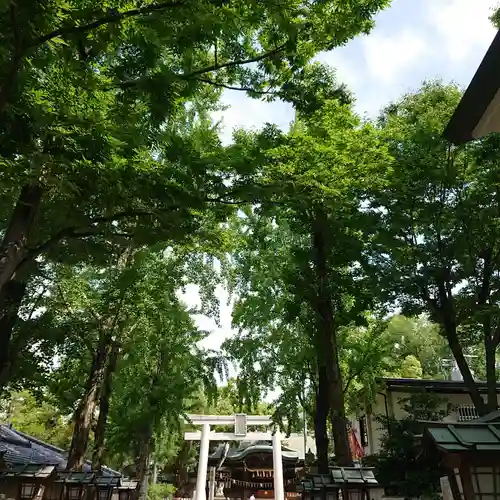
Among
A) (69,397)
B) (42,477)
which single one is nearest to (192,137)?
(42,477)

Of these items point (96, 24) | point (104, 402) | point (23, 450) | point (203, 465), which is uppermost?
point (96, 24)

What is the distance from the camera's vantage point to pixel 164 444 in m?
23.7

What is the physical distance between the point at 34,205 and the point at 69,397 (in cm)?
1141

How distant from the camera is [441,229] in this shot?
460 inches

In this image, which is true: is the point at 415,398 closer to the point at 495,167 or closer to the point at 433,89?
the point at 495,167

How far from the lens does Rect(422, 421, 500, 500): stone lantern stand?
4773mm

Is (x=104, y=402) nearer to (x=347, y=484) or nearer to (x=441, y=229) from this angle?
(x=347, y=484)

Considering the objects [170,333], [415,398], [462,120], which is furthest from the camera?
[170,333]

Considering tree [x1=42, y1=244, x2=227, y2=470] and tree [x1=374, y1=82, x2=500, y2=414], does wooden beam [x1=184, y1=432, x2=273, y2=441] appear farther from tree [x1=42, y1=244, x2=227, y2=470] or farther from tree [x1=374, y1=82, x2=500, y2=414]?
tree [x1=374, y1=82, x2=500, y2=414]

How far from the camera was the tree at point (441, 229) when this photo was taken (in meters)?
11.2

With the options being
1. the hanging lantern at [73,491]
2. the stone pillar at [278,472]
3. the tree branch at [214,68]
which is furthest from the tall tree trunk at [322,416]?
the stone pillar at [278,472]

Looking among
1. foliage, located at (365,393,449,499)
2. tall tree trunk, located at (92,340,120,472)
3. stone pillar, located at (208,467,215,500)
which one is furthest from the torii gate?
foliage, located at (365,393,449,499)

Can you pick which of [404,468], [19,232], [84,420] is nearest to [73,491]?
[84,420]

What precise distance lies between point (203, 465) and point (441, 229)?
59.3ft
